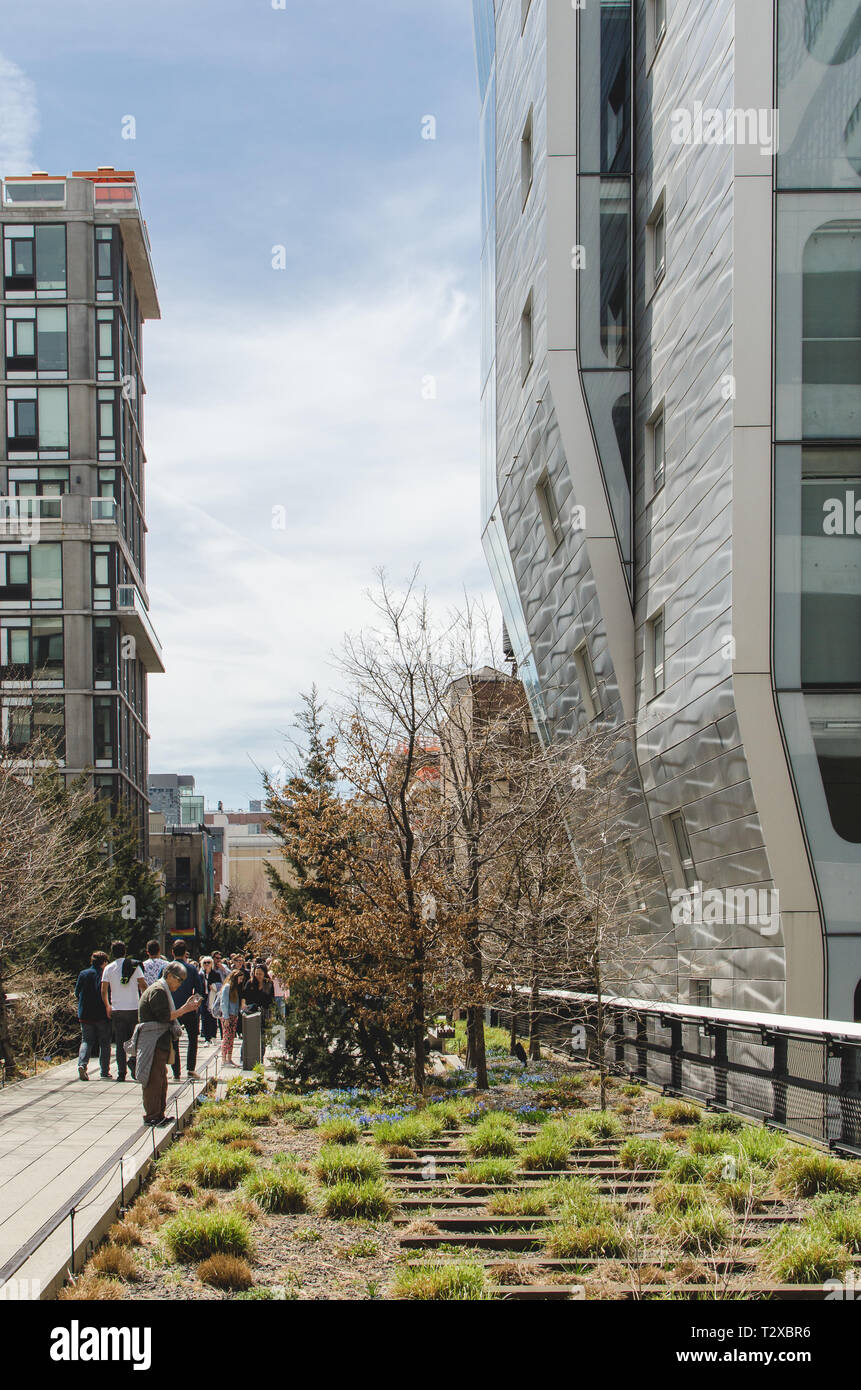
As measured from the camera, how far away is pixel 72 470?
197 ft

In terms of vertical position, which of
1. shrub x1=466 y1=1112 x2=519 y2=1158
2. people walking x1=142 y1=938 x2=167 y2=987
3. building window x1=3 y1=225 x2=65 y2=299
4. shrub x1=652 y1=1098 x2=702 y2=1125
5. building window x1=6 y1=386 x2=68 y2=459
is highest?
building window x1=3 y1=225 x2=65 y2=299

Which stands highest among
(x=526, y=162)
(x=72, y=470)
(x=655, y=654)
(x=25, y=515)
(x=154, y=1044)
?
(x=72, y=470)

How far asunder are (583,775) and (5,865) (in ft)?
31.2

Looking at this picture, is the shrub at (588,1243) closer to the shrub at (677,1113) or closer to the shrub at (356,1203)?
the shrub at (356,1203)

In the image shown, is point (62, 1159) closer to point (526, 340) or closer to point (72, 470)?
point (526, 340)

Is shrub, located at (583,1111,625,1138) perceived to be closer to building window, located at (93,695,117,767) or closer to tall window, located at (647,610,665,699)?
tall window, located at (647,610,665,699)

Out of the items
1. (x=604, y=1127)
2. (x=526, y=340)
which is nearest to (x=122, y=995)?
(x=604, y=1127)

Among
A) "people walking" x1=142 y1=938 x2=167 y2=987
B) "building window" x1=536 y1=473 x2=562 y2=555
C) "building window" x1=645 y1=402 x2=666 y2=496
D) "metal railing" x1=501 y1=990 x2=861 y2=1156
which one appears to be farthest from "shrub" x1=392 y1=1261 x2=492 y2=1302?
"building window" x1=536 y1=473 x2=562 y2=555

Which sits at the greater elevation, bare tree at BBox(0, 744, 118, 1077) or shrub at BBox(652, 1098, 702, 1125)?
bare tree at BBox(0, 744, 118, 1077)

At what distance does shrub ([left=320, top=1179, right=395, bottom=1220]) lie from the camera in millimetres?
9266

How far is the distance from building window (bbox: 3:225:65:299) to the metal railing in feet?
167

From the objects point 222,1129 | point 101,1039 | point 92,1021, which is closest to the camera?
point 222,1129

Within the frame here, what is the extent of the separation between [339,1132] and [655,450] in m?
14.4
